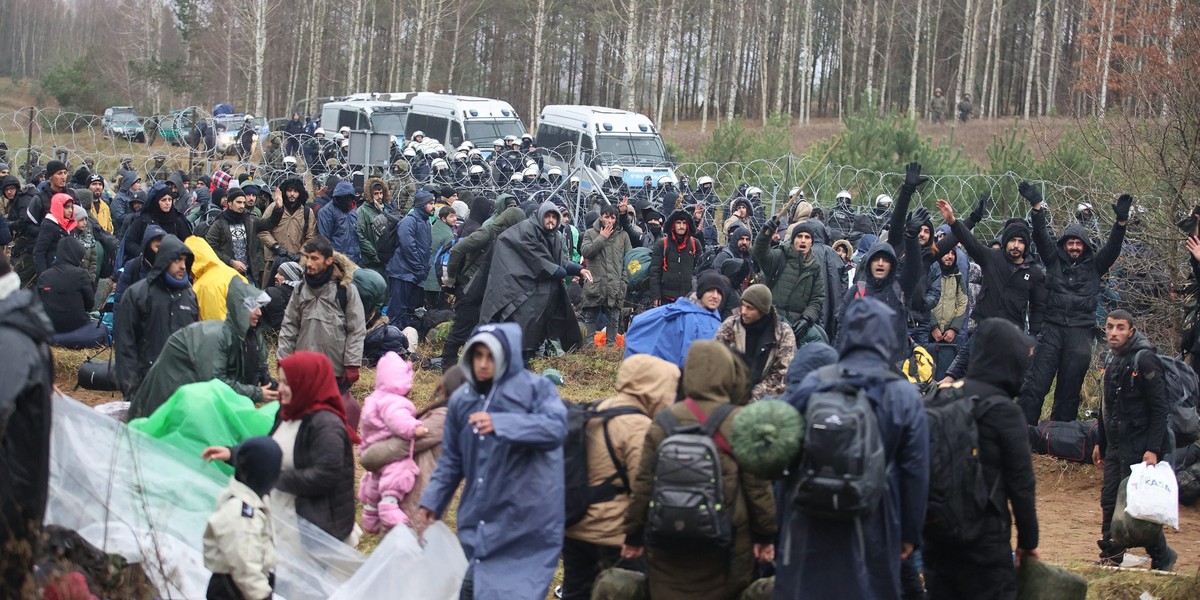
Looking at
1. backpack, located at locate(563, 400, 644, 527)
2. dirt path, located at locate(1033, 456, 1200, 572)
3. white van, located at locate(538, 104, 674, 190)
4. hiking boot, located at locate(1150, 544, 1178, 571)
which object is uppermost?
white van, located at locate(538, 104, 674, 190)

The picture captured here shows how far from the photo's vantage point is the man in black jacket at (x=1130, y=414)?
22.7ft

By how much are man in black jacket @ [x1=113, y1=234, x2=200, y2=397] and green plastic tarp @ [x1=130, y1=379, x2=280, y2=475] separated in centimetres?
137

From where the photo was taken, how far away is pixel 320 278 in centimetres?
745

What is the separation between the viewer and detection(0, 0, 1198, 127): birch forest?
4359 centimetres

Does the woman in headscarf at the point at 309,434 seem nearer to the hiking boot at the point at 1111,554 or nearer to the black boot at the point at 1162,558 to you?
the black boot at the point at 1162,558

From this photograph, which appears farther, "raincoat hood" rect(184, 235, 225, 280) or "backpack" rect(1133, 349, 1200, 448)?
"raincoat hood" rect(184, 235, 225, 280)

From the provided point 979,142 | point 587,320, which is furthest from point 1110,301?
point 979,142

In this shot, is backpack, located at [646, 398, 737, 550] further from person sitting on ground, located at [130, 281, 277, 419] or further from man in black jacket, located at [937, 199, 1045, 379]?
man in black jacket, located at [937, 199, 1045, 379]

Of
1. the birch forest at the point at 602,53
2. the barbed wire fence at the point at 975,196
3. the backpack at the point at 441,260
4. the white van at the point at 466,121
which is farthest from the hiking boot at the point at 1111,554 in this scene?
the birch forest at the point at 602,53

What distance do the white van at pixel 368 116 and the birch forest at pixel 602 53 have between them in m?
8.45

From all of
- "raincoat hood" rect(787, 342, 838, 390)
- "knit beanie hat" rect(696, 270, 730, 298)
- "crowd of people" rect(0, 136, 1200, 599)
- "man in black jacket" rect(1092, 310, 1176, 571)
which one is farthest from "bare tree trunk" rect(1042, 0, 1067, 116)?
"raincoat hood" rect(787, 342, 838, 390)

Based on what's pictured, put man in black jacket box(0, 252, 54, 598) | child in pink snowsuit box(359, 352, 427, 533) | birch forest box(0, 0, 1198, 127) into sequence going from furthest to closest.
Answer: birch forest box(0, 0, 1198, 127) → child in pink snowsuit box(359, 352, 427, 533) → man in black jacket box(0, 252, 54, 598)

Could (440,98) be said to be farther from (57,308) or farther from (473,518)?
(473,518)

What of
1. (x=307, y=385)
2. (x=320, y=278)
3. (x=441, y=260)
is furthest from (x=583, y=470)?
(x=441, y=260)
